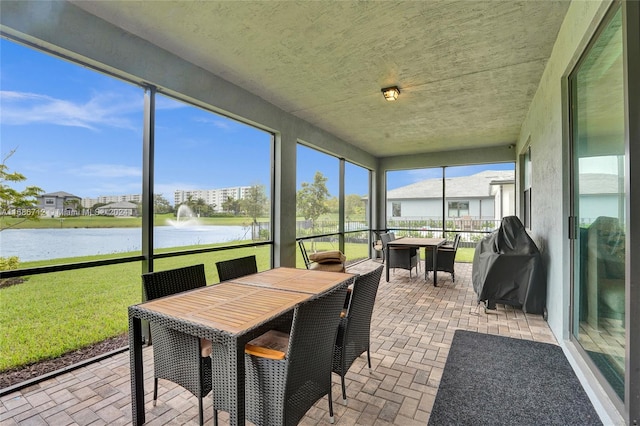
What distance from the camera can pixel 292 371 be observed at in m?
1.45

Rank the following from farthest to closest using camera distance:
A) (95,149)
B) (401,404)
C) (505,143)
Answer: (505,143), (95,149), (401,404)

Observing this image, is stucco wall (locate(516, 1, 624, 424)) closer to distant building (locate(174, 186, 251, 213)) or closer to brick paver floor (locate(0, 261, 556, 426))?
brick paver floor (locate(0, 261, 556, 426))

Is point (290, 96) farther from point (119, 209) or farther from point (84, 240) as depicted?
point (84, 240)

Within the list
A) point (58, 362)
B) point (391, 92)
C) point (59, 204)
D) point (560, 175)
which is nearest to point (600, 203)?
point (560, 175)

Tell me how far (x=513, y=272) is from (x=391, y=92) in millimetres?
2790

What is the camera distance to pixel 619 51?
5.71 ft

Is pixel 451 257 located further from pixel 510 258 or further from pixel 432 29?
pixel 432 29

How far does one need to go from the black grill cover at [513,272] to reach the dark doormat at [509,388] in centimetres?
79

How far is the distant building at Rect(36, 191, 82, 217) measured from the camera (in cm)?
259

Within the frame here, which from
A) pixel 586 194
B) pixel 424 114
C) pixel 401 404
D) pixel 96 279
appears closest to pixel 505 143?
pixel 424 114

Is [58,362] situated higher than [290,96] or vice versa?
[290,96]

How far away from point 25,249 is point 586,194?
452 centimetres

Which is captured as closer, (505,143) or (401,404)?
(401,404)

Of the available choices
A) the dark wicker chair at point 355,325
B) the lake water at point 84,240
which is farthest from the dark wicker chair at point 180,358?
the lake water at point 84,240
